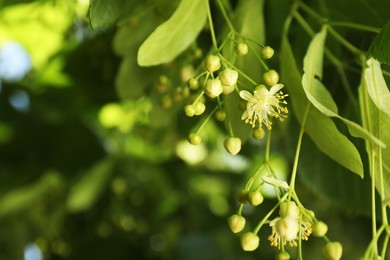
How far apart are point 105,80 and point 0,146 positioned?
1.48 feet

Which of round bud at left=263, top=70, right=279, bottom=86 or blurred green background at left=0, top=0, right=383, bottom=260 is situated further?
blurred green background at left=0, top=0, right=383, bottom=260

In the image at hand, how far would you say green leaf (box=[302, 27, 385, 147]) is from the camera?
510 millimetres

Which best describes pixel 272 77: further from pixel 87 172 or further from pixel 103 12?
pixel 87 172

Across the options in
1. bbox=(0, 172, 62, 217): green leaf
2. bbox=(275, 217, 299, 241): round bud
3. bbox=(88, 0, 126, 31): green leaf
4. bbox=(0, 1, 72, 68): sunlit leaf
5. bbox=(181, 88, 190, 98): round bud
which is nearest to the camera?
bbox=(275, 217, 299, 241): round bud

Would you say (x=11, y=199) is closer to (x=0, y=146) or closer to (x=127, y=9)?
(x=0, y=146)

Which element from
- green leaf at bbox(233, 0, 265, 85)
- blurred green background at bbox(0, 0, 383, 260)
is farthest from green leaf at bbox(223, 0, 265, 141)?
blurred green background at bbox(0, 0, 383, 260)

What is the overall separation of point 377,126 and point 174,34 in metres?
0.22

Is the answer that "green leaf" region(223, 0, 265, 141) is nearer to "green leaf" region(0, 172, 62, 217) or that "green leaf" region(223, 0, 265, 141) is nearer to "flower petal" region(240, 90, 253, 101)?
"flower petal" region(240, 90, 253, 101)

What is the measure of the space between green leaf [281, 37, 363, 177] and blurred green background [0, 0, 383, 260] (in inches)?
22.4

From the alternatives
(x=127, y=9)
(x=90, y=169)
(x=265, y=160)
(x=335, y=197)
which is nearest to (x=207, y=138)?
(x=90, y=169)

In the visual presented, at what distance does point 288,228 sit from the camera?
0.49 metres

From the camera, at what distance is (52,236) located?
1396 mm

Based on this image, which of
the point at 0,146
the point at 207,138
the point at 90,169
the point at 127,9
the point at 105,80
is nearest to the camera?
the point at 127,9

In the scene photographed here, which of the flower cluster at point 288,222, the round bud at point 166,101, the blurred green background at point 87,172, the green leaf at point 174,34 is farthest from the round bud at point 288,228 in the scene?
the blurred green background at point 87,172
